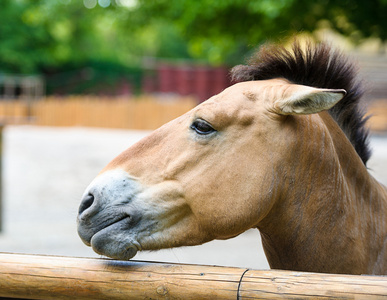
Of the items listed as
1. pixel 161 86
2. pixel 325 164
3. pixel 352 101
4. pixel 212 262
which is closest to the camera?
pixel 325 164

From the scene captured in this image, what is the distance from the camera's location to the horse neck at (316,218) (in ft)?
7.43

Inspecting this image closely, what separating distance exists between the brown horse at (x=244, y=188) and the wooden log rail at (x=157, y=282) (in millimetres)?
114

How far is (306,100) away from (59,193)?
33.7 ft

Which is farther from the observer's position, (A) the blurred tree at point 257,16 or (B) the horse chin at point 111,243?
(A) the blurred tree at point 257,16

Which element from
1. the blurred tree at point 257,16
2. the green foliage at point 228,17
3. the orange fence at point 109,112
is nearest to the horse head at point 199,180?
the green foliage at point 228,17

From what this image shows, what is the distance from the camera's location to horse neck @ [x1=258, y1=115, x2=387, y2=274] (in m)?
2.26

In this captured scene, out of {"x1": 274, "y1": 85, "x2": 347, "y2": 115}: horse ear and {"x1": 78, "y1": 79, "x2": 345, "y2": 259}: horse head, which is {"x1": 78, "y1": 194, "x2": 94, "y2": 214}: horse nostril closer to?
{"x1": 78, "y1": 79, "x2": 345, "y2": 259}: horse head

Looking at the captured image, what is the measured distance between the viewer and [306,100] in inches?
81.7

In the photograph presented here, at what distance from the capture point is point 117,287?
80.6 inches

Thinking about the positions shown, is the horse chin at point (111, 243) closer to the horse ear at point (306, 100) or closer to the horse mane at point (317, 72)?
the horse ear at point (306, 100)

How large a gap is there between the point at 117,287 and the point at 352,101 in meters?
1.60

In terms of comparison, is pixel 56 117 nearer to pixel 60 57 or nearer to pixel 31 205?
pixel 31 205

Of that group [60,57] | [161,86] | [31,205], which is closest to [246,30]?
[31,205]

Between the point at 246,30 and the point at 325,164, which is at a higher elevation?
the point at 325,164
